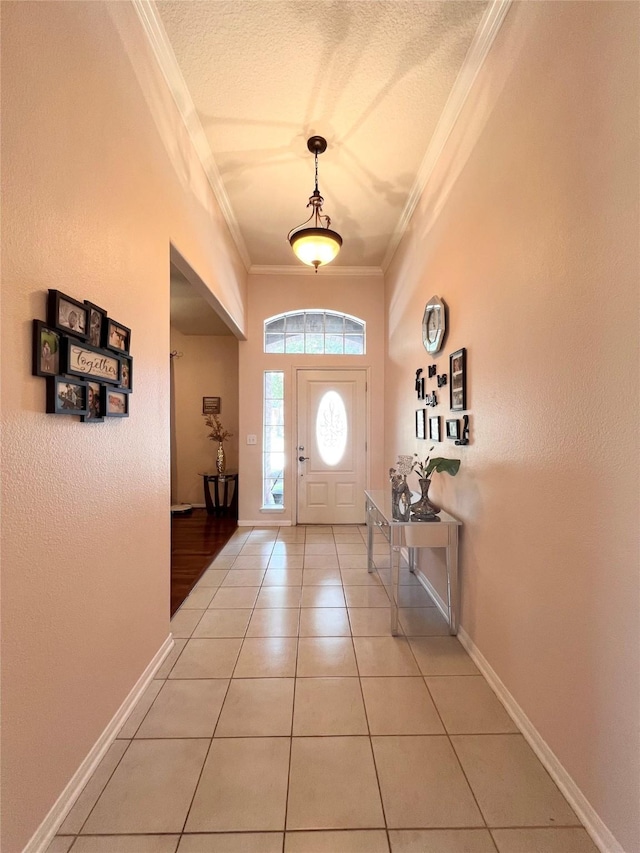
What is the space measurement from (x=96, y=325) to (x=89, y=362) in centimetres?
15

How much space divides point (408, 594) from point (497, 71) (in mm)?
3268

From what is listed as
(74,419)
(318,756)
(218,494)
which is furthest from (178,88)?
(218,494)

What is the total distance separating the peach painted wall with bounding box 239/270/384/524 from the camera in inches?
190

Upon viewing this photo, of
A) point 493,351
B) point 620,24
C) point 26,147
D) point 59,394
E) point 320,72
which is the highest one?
point 320,72

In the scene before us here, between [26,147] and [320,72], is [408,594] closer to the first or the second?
[26,147]

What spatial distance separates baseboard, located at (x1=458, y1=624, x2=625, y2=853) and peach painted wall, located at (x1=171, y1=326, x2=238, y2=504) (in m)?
5.10

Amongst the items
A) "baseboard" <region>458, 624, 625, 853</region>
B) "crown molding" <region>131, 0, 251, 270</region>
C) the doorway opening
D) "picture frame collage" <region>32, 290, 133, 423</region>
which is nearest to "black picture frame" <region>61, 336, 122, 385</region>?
"picture frame collage" <region>32, 290, 133, 423</region>

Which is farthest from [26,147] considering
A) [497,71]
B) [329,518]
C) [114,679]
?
[329,518]

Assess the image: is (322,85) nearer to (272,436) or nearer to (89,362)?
(89,362)

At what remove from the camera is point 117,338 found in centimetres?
158

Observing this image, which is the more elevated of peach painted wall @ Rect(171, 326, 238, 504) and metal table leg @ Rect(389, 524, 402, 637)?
peach painted wall @ Rect(171, 326, 238, 504)

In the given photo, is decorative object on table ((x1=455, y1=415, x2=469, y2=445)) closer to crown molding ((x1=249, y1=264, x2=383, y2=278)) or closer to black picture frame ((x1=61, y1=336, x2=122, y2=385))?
black picture frame ((x1=61, y1=336, x2=122, y2=385))

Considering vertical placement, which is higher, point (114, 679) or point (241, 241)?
point (241, 241)

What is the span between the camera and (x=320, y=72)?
211 cm
